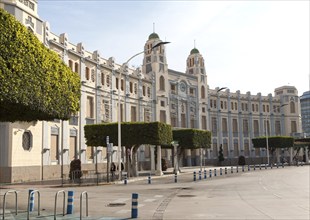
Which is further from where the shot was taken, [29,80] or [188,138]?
[188,138]

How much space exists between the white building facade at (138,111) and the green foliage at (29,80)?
45.3 ft

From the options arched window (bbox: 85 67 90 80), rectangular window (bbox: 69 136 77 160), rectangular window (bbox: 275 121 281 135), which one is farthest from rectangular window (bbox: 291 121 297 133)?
rectangular window (bbox: 69 136 77 160)

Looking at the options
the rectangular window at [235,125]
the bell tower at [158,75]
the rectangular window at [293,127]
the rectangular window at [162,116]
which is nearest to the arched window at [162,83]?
the bell tower at [158,75]

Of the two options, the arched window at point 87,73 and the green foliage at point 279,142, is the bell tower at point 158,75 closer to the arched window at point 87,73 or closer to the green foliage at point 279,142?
the arched window at point 87,73

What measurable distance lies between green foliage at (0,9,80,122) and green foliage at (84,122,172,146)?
19692mm

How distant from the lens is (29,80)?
1362cm

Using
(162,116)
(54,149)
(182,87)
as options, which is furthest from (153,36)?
(54,149)

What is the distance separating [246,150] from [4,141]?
59267 millimetres

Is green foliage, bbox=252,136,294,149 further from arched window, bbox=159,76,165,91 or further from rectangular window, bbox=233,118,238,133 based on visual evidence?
arched window, bbox=159,76,165,91

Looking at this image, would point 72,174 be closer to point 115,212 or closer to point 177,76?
point 115,212

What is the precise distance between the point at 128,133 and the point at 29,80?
23836 mm

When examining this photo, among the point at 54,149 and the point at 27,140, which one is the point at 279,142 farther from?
the point at 27,140

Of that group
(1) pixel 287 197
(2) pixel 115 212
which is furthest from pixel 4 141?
(1) pixel 287 197

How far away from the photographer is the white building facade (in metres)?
34.6
